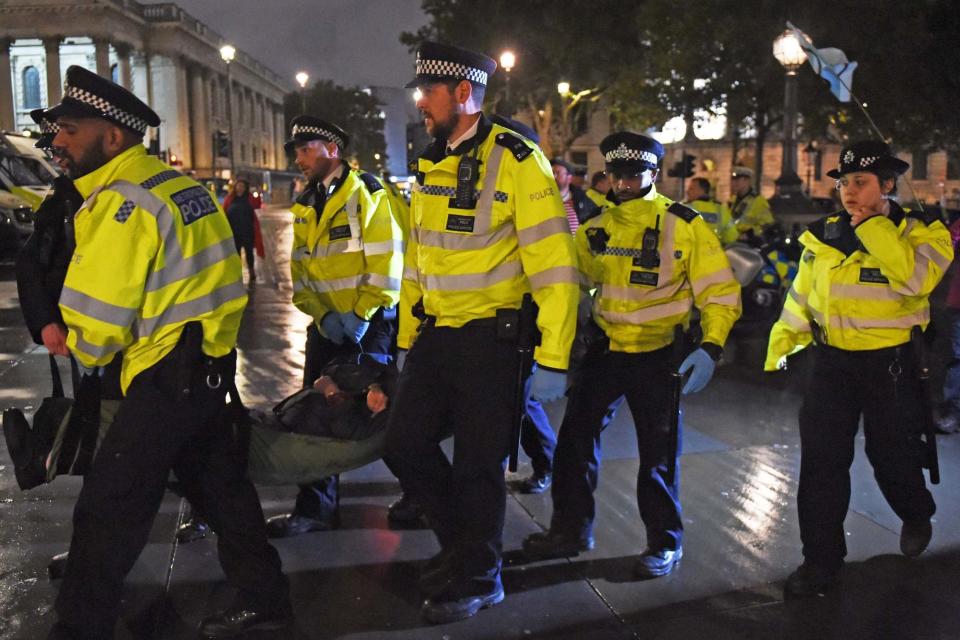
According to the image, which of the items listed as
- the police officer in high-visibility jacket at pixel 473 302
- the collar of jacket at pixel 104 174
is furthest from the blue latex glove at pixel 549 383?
the collar of jacket at pixel 104 174

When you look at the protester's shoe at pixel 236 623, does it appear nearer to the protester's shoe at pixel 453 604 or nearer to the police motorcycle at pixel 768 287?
the protester's shoe at pixel 453 604

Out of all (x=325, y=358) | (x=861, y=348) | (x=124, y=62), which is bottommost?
(x=325, y=358)

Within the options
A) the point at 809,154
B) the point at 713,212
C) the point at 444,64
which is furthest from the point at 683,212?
the point at 809,154

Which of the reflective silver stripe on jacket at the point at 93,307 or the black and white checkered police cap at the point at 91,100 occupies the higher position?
the black and white checkered police cap at the point at 91,100

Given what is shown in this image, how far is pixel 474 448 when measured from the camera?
11.5 ft

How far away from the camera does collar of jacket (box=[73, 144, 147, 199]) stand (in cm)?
309

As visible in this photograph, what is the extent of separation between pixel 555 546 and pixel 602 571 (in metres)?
0.26

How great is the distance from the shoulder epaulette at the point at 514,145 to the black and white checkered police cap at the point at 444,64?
0.72 ft

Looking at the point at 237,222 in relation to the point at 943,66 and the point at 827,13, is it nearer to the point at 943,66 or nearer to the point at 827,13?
the point at 827,13

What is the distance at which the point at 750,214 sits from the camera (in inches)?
451

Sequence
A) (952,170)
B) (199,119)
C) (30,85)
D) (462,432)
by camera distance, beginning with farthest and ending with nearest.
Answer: (199,119) < (30,85) < (952,170) < (462,432)

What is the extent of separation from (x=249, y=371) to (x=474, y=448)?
535 cm

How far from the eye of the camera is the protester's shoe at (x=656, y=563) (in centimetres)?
393

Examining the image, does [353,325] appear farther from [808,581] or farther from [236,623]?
[808,581]
